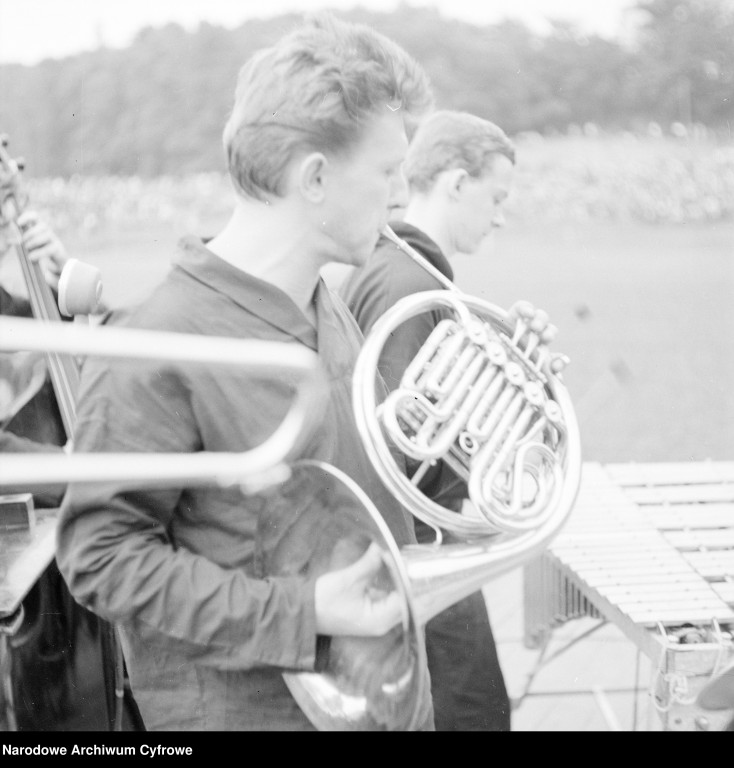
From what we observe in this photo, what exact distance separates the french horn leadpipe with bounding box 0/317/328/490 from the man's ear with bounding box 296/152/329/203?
27 cm

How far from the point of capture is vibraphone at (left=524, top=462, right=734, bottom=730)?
1637 mm

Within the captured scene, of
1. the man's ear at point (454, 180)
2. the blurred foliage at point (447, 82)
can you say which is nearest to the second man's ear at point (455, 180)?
the man's ear at point (454, 180)

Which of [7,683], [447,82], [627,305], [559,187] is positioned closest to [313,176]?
[7,683]

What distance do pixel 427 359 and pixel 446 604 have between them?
369 mm

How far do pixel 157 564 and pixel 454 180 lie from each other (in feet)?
4.18

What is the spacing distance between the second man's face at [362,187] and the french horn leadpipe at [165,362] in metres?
0.27

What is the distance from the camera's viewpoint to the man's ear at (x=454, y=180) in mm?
2127

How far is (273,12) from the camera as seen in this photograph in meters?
2.48

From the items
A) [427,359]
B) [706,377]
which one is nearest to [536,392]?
[427,359]

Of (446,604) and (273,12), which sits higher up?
(273,12)

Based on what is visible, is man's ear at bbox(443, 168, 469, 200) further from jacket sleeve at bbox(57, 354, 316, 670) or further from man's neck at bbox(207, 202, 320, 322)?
jacket sleeve at bbox(57, 354, 316, 670)

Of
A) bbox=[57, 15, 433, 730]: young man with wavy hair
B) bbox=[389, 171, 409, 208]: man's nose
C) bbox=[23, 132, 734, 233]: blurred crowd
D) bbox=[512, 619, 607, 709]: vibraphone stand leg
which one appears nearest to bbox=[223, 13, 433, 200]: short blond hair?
bbox=[57, 15, 433, 730]: young man with wavy hair

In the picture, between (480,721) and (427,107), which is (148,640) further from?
(480,721)

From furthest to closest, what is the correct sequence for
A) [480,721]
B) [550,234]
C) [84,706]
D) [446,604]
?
[550,234]
[480,721]
[84,706]
[446,604]
